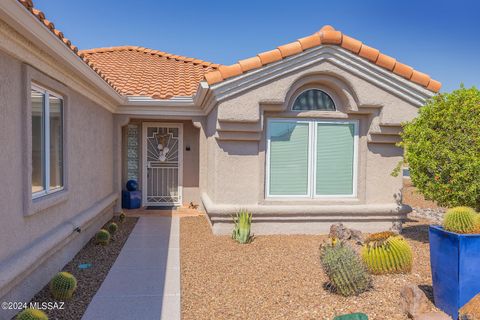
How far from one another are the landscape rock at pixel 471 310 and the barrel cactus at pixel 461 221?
746 millimetres

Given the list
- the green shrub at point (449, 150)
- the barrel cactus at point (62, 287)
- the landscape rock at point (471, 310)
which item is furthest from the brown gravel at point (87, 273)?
the green shrub at point (449, 150)

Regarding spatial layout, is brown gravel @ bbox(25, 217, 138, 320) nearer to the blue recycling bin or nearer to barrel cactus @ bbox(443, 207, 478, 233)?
the blue recycling bin

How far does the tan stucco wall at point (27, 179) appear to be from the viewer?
4.39 m

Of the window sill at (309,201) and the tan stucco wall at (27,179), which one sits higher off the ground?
the tan stucco wall at (27,179)

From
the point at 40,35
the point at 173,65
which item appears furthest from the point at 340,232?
the point at 173,65

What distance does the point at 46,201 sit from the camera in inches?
218

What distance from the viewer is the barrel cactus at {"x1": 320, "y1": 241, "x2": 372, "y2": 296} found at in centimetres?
502

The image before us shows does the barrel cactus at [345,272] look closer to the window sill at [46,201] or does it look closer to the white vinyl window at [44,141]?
the window sill at [46,201]

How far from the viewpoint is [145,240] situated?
8.46 metres

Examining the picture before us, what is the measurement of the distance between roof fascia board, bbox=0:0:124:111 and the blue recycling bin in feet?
18.4

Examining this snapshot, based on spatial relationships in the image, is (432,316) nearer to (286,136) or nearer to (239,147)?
(286,136)

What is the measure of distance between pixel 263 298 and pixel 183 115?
294 inches

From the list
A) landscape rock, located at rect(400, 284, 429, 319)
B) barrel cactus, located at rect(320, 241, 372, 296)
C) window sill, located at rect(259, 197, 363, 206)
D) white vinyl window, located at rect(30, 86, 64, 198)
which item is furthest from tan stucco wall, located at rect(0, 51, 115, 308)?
landscape rock, located at rect(400, 284, 429, 319)

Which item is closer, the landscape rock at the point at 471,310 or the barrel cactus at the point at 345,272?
the landscape rock at the point at 471,310
